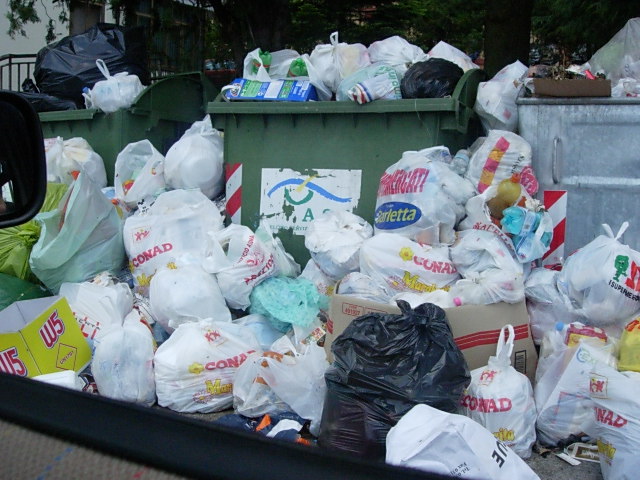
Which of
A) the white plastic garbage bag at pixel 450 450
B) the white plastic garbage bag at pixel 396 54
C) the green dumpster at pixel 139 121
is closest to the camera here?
the white plastic garbage bag at pixel 450 450

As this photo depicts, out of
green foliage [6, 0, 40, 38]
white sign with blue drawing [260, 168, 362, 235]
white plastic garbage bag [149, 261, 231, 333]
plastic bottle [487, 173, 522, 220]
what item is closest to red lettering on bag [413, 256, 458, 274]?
plastic bottle [487, 173, 522, 220]

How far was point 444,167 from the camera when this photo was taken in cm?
379

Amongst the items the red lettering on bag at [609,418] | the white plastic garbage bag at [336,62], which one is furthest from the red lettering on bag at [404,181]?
the red lettering on bag at [609,418]

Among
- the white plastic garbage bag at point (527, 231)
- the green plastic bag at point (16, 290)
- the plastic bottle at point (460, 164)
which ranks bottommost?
the green plastic bag at point (16, 290)

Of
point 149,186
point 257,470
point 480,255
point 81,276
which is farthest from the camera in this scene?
point 149,186

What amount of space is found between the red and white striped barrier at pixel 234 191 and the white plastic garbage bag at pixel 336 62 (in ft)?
2.51

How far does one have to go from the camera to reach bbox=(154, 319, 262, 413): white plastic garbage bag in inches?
132

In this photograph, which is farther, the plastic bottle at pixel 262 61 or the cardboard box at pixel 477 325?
the plastic bottle at pixel 262 61

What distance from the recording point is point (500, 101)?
4.14m

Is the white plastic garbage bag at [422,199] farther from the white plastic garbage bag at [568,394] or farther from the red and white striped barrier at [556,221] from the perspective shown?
the white plastic garbage bag at [568,394]

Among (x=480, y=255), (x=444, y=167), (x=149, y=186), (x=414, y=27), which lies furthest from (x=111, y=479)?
(x=414, y=27)

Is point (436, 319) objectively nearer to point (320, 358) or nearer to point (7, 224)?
point (320, 358)

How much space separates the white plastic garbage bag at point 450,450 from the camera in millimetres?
2270

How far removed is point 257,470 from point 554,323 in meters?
2.88
